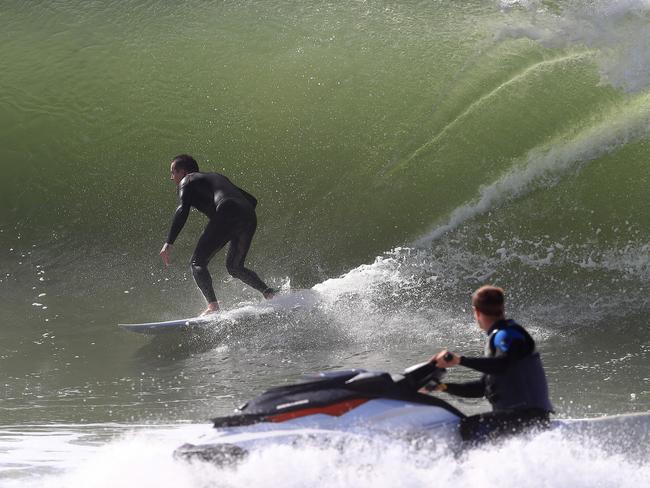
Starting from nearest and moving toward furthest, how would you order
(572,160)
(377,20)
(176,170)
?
(176,170), (572,160), (377,20)

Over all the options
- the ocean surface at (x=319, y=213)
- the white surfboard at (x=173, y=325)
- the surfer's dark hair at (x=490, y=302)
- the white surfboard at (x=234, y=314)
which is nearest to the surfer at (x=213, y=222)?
the white surfboard at (x=234, y=314)

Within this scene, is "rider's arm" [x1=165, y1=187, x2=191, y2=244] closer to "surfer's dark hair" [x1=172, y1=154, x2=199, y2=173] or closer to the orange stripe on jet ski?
"surfer's dark hair" [x1=172, y1=154, x2=199, y2=173]

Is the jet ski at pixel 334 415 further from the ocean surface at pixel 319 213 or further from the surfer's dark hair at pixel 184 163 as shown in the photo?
the surfer's dark hair at pixel 184 163

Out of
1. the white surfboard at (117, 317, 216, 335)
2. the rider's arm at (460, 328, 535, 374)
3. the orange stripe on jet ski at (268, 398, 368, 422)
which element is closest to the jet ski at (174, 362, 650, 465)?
the orange stripe on jet ski at (268, 398, 368, 422)

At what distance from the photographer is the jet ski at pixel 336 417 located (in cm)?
418

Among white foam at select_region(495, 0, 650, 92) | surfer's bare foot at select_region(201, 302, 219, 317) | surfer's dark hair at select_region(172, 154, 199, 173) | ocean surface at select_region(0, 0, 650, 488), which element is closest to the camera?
ocean surface at select_region(0, 0, 650, 488)

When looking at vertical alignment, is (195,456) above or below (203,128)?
below

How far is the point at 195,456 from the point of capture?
423 cm

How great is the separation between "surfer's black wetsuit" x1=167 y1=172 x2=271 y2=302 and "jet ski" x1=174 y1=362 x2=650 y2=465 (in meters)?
4.54

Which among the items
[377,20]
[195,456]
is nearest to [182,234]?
[377,20]

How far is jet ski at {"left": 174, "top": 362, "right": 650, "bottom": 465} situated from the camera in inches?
165

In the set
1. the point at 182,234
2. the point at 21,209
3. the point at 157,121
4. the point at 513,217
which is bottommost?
the point at 513,217

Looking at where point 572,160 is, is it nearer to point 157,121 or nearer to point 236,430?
point 157,121

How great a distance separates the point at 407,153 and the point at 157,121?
355 cm
